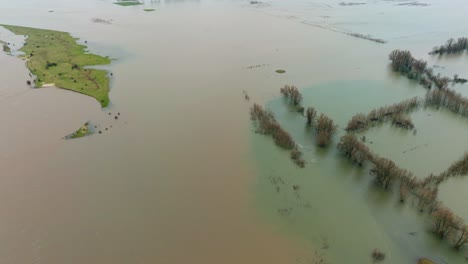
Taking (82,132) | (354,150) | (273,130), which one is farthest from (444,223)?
(82,132)

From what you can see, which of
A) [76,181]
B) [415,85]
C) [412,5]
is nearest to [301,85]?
[415,85]

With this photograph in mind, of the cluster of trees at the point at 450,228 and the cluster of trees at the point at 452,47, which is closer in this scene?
the cluster of trees at the point at 450,228

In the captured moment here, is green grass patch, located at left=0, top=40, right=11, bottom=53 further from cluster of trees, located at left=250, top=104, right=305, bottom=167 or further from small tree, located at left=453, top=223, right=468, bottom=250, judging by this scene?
small tree, located at left=453, top=223, right=468, bottom=250

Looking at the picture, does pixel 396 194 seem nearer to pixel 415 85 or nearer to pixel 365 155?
pixel 365 155

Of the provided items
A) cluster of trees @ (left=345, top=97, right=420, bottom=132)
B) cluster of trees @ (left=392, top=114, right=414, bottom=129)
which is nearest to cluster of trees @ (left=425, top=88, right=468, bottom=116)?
cluster of trees @ (left=345, top=97, right=420, bottom=132)

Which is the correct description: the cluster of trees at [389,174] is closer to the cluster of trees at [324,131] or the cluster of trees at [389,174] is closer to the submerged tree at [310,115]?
the cluster of trees at [324,131]

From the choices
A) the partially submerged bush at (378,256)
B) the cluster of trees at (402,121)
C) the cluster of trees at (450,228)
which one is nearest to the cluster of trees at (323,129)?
the cluster of trees at (402,121)
